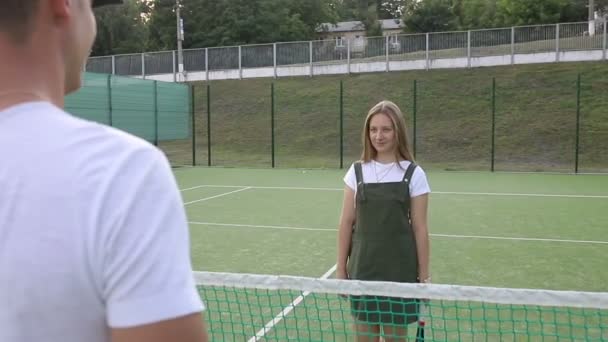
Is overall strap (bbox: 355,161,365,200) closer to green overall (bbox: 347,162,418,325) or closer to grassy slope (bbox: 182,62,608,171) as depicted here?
green overall (bbox: 347,162,418,325)

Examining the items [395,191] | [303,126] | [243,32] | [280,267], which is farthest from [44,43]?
[243,32]

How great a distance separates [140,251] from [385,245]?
2814mm

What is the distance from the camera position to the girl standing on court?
3.51m

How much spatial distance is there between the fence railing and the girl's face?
93.5 ft

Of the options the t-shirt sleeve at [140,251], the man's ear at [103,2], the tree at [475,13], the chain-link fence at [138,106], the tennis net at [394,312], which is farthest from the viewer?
the tree at [475,13]

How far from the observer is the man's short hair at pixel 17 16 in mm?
870

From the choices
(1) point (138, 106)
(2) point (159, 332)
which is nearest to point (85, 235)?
(2) point (159, 332)

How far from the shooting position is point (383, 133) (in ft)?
12.1

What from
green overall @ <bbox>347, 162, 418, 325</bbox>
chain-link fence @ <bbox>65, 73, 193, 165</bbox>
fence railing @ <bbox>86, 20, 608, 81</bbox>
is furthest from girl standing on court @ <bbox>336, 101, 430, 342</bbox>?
fence railing @ <bbox>86, 20, 608, 81</bbox>

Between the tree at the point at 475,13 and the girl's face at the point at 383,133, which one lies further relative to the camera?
the tree at the point at 475,13

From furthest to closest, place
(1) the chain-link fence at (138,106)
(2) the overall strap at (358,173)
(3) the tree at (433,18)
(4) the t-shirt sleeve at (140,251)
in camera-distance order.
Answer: (3) the tree at (433,18) < (1) the chain-link fence at (138,106) < (2) the overall strap at (358,173) < (4) the t-shirt sleeve at (140,251)

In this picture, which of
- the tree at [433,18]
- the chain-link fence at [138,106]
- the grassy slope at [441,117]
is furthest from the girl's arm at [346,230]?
the tree at [433,18]

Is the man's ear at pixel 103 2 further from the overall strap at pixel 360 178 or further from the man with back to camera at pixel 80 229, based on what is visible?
the overall strap at pixel 360 178

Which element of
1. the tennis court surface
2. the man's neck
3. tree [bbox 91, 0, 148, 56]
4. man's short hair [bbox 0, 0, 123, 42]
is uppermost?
tree [bbox 91, 0, 148, 56]
